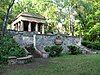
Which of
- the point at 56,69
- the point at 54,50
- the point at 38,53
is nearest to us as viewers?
the point at 56,69

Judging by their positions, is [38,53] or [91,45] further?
[91,45]

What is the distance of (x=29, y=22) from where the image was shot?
34.0m

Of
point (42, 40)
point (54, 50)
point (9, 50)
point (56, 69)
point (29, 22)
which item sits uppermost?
point (29, 22)

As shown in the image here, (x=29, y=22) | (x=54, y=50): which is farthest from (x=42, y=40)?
(x=29, y=22)

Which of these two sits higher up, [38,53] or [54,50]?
[54,50]

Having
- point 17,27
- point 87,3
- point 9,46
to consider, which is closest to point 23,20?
point 17,27

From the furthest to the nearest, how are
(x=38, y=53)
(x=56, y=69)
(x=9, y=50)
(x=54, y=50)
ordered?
1. (x=54, y=50)
2. (x=38, y=53)
3. (x=9, y=50)
4. (x=56, y=69)

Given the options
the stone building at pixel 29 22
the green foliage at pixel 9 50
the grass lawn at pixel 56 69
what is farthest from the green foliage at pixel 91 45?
the grass lawn at pixel 56 69

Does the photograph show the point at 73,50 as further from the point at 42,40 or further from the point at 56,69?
the point at 56,69

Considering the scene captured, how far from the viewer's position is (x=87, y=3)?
34.2 meters

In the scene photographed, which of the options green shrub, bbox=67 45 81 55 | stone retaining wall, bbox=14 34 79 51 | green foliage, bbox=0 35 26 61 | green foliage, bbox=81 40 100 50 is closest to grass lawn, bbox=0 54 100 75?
green foliage, bbox=0 35 26 61

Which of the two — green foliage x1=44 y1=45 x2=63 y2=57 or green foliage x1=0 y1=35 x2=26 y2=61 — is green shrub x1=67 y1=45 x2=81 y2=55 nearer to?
green foliage x1=44 y1=45 x2=63 y2=57

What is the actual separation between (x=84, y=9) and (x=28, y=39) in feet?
55.0

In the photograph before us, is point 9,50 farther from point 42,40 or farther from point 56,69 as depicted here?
point 42,40
